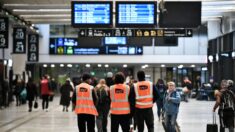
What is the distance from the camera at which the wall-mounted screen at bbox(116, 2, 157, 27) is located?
2078 cm

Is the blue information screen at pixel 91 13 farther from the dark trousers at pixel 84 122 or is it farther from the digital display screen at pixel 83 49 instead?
the digital display screen at pixel 83 49

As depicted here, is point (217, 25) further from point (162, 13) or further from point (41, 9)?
point (162, 13)

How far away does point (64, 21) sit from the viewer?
36.3 m

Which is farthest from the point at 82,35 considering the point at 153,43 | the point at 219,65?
the point at 219,65

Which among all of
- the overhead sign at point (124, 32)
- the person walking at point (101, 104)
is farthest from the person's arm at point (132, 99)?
the overhead sign at point (124, 32)

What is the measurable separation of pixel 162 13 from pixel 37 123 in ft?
20.6

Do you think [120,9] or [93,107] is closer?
[93,107]

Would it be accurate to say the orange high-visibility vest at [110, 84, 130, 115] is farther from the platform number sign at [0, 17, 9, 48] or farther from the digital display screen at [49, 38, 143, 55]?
the digital display screen at [49, 38, 143, 55]

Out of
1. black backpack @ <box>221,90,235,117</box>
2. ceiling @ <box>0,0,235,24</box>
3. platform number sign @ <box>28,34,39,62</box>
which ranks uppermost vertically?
ceiling @ <box>0,0,235,24</box>

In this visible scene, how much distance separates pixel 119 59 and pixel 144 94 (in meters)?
33.8

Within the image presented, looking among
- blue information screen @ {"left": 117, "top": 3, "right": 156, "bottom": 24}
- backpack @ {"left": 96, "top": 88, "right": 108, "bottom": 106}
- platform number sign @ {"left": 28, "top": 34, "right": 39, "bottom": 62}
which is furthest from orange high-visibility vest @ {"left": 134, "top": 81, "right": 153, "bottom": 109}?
platform number sign @ {"left": 28, "top": 34, "right": 39, "bottom": 62}

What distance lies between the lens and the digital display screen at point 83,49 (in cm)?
4625

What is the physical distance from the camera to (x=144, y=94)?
1325cm

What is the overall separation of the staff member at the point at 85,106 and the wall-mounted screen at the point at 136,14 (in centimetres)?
735
